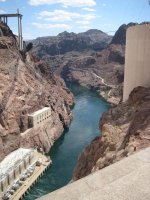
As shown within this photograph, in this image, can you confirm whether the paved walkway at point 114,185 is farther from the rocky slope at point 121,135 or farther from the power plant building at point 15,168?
the power plant building at point 15,168

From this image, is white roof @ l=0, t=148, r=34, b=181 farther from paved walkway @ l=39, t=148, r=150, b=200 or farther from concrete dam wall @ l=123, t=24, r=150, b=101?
paved walkway @ l=39, t=148, r=150, b=200

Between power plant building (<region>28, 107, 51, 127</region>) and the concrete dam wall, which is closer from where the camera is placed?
the concrete dam wall

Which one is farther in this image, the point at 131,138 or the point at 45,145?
the point at 45,145

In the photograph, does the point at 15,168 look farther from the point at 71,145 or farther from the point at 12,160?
the point at 71,145

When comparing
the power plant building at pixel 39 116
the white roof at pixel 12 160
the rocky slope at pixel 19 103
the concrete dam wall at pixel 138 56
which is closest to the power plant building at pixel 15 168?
the white roof at pixel 12 160

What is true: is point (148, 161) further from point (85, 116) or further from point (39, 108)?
point (85, 116)

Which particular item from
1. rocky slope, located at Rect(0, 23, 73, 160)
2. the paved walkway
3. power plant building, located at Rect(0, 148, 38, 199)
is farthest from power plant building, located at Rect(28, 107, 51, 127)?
the paved walkway

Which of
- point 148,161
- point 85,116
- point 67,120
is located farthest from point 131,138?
point 85,116
